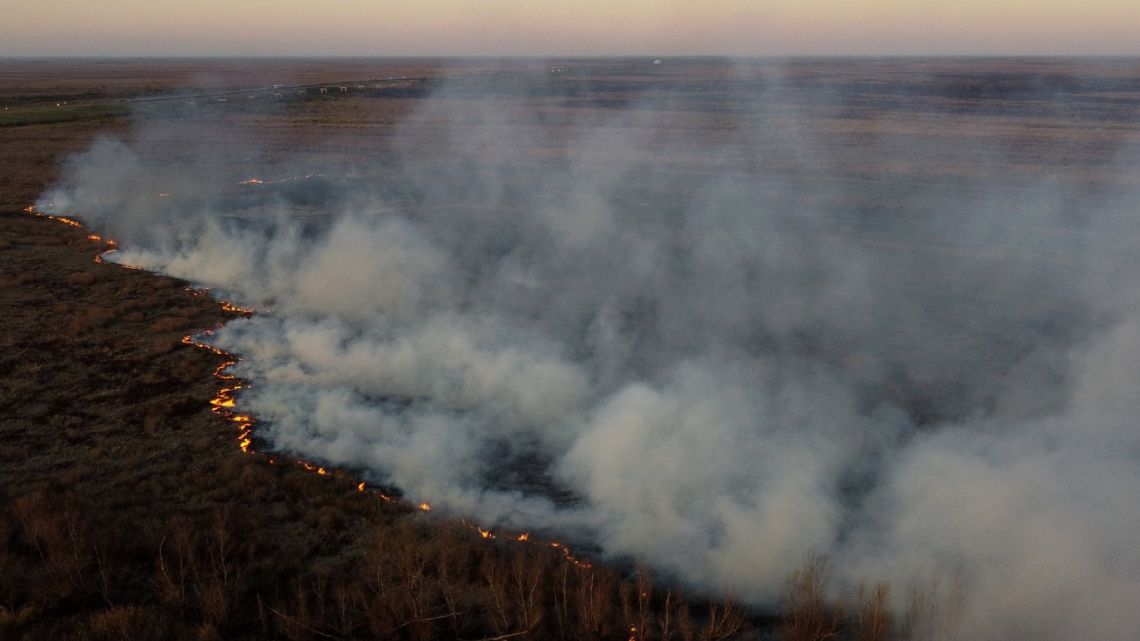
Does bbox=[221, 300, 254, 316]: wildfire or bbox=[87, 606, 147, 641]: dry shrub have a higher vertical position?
bbox=[221, 300, 254, 316]: wildfire

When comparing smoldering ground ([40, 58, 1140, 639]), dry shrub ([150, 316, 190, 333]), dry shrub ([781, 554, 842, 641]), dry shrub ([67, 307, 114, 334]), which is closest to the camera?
dry shrub ([781, 554, 842, 641])

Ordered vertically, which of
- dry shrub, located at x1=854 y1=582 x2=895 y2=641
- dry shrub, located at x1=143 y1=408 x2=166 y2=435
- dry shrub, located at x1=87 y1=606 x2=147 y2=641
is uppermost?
dry shrub, located at x1=143 y1=408 x2=166 y2=435

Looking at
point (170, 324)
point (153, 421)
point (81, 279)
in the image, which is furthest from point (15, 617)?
point (81, 279)

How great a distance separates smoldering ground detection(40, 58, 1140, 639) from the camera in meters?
6.92

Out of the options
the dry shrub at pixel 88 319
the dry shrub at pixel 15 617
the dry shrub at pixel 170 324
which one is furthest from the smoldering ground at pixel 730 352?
the dry shrub at pixel 15 617

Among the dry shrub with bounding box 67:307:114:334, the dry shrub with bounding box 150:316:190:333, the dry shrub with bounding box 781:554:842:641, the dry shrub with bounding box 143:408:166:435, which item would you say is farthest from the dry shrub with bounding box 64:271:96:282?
the dry shrub with bounding box 781:554:842:641

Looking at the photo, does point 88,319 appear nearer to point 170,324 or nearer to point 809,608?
point 170,324

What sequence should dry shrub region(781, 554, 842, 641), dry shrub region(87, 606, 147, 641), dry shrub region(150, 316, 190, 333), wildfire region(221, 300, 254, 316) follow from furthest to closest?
wildfire region(221, 300, 254, 316) < dry shrub region(150, 316, 190, 333) < dry shrub region(781, 554, 842, 641) < dry shrub region(87, 606, 147, 641)

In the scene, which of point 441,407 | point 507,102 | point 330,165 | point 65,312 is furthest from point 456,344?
point 507,102

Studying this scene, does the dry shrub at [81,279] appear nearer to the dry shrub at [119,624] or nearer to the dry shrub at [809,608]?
the dry shrub at [119,624]

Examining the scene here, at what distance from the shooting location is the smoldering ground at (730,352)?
692 cm

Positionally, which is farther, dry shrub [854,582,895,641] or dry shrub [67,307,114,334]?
dry shrub [67,307,114,334]

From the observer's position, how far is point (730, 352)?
38.2 ft

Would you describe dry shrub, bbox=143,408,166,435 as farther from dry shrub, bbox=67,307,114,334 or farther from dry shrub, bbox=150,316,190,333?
dry shrub, bbox=67,307,114,334
